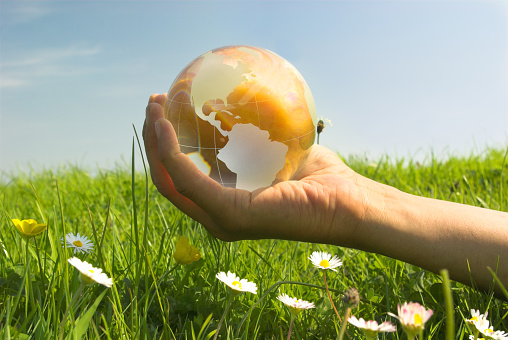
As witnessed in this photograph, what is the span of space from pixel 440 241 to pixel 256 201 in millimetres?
921

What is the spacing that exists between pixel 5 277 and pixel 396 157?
5.39 metres

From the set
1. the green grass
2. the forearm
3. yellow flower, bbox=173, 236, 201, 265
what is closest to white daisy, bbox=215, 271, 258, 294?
the green grass

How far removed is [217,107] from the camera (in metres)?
2.26

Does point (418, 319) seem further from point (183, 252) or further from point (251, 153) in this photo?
point (251, 153)

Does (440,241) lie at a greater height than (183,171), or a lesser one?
lesser

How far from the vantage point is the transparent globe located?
7.40 feet

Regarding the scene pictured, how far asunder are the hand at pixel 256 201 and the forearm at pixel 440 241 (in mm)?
100

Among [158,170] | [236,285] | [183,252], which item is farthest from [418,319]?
[158,170]

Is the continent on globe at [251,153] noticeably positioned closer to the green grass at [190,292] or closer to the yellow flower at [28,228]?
the green grass at [190,292]

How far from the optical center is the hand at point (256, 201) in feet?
6.81

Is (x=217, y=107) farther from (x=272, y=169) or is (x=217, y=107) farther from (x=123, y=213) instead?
(x=123, y=213)

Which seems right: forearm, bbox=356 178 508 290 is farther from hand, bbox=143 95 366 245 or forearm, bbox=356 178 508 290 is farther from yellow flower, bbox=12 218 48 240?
yellow flower, bbox=12 218 48 240

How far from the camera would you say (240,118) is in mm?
2254

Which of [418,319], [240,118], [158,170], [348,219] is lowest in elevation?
[348,219]
